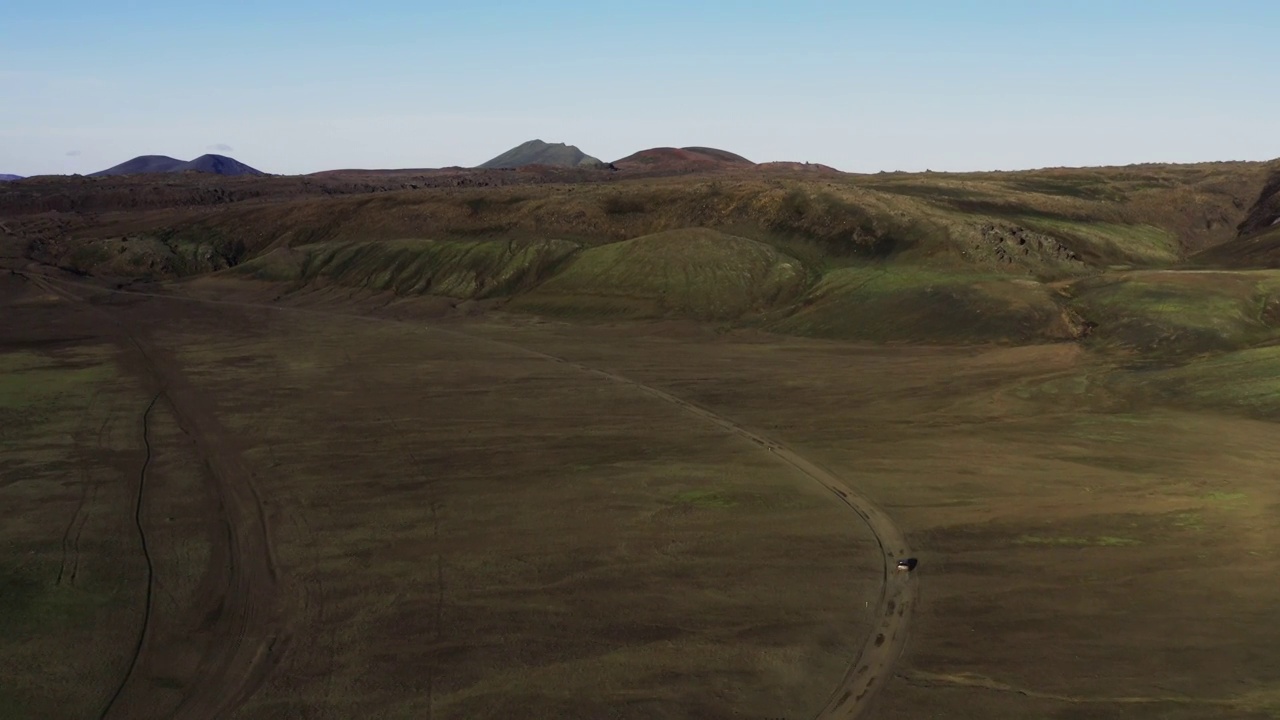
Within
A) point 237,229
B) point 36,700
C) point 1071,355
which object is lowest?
point 36,700

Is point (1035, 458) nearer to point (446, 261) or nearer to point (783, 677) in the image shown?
point (783, 677)


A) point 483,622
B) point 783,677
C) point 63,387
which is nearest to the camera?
point 783,677

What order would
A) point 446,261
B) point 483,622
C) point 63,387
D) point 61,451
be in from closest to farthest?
point 483,622, point 61,451, point 63,387, point 446,261

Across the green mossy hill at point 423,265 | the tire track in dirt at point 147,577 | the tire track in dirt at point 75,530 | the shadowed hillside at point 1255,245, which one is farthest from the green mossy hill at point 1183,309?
the tire track in dirt at point 75,530

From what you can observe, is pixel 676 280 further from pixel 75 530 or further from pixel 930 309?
pixel 75 530

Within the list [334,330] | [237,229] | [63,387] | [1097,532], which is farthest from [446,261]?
[1097,532]

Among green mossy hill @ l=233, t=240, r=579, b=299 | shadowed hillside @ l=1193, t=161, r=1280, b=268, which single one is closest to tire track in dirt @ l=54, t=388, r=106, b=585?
green mossy hill @ l=233, t=240, r=579, b=299

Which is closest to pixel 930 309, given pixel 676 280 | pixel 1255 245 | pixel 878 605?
pixel 676 280
